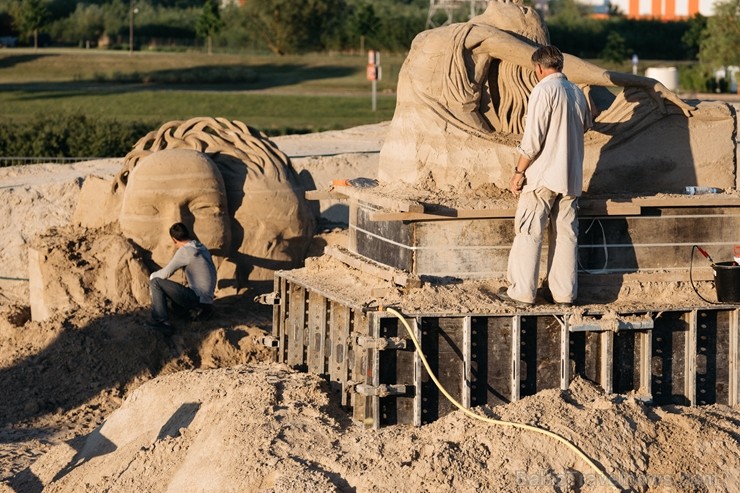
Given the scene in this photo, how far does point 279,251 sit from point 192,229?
2.84 feet

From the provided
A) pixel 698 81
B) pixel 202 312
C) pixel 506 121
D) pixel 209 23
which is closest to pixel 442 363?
pixel 506 121

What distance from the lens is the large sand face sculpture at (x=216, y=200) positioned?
1206 centimetres

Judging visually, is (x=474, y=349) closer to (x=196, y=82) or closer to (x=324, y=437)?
(x=324, y=437)

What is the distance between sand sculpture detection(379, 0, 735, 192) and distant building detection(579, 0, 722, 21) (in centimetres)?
7146

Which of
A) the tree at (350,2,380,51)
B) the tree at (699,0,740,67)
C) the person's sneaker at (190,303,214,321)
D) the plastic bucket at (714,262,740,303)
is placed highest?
the tree at (350,2,380,51)

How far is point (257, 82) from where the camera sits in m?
45.2

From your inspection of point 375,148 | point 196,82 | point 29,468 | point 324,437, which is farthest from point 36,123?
point 196,82

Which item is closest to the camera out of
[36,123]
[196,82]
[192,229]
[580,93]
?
[580,93]

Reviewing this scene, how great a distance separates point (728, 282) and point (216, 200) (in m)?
5.01

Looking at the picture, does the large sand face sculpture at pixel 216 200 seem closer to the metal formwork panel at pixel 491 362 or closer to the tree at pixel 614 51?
the metal formwork panel at pixel 491 362

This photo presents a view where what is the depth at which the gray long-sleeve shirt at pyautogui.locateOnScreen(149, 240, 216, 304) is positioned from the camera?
1130 cm

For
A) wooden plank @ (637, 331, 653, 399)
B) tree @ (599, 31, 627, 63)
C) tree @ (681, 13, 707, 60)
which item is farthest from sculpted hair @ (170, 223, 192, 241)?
tree @ (681, 13, 707, 60)

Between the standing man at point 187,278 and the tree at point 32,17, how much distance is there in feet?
150

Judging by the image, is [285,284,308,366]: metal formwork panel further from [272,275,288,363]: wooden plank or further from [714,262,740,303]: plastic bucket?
[714,262,740,303]: plastic bucket
